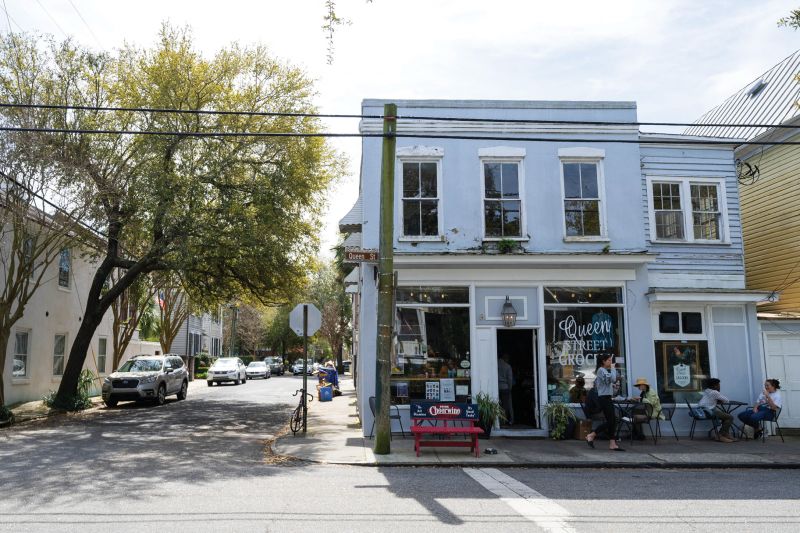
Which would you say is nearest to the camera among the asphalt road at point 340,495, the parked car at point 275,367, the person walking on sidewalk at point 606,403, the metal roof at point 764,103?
the asphalt road at point 340,495

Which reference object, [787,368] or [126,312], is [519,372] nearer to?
[787,368]

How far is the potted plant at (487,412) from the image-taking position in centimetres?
1288

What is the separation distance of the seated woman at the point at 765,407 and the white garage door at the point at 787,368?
121 centimetres

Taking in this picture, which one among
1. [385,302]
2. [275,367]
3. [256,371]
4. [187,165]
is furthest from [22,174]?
[275,367]

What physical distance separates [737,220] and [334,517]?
40.5 ft

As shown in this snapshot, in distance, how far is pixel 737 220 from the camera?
48.8 feet

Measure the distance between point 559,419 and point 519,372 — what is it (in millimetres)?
2612

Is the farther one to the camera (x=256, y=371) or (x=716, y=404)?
(x=256, y=371)

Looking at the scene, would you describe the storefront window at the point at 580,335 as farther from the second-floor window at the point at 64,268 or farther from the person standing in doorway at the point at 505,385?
the second-floor window at the point at 64,268

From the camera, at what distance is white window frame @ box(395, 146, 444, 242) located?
45.9 feet

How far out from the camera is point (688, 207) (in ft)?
48.5

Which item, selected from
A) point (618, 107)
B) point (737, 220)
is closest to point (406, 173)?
point (618, 107)

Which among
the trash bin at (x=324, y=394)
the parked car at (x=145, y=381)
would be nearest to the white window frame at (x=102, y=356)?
the parked car at (x=145, y=381)

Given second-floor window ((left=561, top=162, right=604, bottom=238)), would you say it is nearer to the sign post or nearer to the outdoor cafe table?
the outdoor cafe table
